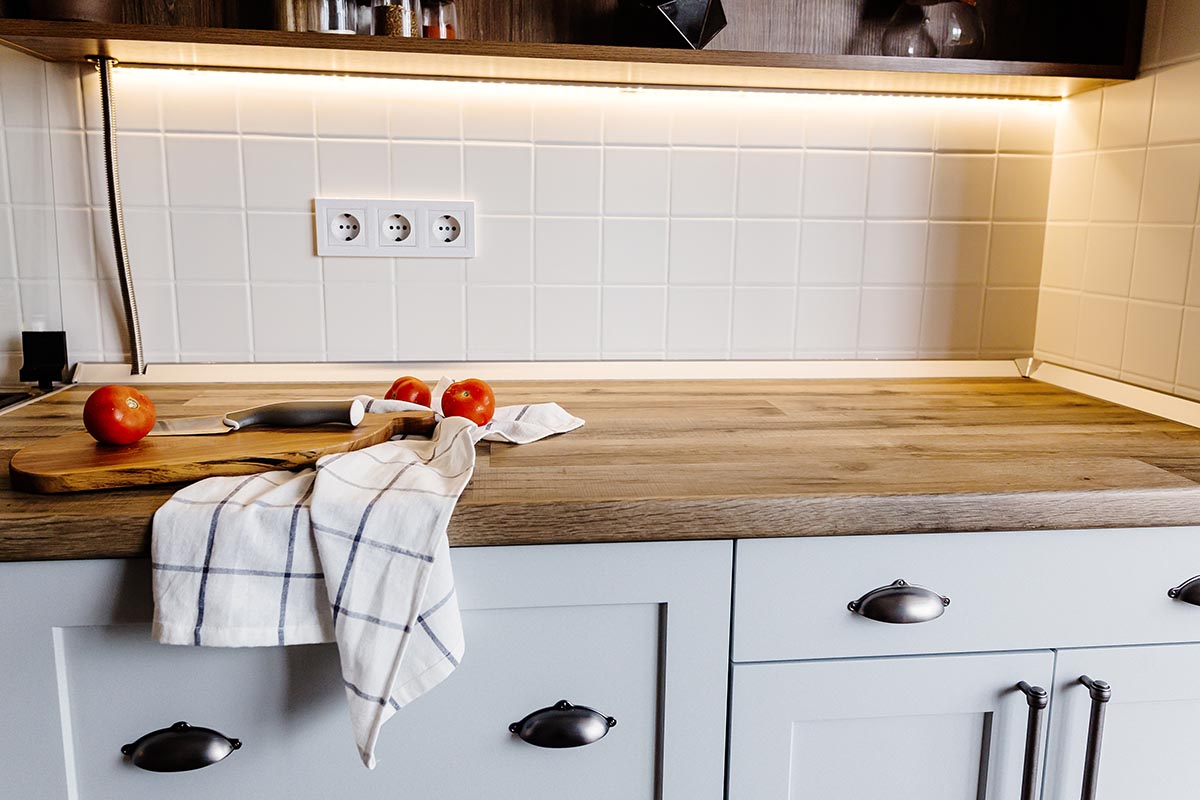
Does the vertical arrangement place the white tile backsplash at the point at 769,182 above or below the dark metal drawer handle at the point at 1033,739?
above

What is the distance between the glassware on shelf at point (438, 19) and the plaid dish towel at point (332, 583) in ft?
2.44

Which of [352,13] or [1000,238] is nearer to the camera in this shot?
[352,13]

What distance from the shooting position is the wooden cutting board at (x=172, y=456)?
35.4 inches

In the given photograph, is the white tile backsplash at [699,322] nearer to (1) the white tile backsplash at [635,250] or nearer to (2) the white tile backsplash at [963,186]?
(1) the white tile backsplash at [635,250]

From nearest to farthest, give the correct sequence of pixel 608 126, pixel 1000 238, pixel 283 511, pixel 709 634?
pixel 283 511 → pixel 709 634 → pixel 608 126 → pixel 1000 238

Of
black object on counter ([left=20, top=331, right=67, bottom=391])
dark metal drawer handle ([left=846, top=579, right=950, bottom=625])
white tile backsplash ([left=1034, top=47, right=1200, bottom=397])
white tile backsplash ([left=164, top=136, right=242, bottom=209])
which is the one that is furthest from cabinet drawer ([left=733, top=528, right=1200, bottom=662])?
black object on counter ([left=20, top=331, right=67, bottom=391])

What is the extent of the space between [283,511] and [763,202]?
98 centimetres

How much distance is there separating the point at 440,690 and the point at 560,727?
13 cm

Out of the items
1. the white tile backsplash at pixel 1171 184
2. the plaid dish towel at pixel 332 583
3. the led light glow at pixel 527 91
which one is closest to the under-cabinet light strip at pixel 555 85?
the led light glow at pixel 527 91

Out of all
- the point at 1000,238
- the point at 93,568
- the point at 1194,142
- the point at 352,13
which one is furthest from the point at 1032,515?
the point at 352,13

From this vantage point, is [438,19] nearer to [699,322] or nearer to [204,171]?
[204,171]

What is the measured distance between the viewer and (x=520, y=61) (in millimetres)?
1309

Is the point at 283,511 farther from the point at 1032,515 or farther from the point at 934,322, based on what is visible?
the point at 934,322

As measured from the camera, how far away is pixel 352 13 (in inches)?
49.9
